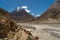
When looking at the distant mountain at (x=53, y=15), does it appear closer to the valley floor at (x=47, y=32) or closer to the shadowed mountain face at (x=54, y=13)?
the shadowed mountain face at (x=54, y=13)

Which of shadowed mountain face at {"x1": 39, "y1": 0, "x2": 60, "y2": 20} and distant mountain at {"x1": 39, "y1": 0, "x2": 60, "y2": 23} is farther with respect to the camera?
shadowed mountain face at {"x1": 39, "y1": 0, "x2": 60, "y2": 20}

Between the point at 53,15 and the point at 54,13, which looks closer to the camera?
the point at 53,15

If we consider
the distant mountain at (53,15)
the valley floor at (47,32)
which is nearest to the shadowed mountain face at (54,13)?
the distant mountain at (53,15)

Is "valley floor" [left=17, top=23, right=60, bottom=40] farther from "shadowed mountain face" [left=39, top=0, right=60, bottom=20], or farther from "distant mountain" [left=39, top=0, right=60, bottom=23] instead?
"shadowed mountain face" [left=39, top=0, right=60, bottom=20]

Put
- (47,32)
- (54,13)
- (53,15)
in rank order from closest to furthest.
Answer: (47,32) < (53,15) < (54,13)

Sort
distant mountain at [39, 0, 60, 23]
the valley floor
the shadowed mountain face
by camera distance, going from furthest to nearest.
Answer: the shadowed mountain face < distant mountain at [39, 0, 60, 23] < the valley floor

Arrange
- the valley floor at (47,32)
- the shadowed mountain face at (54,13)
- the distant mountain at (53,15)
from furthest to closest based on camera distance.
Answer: the shadowed mountain face at (54,13) < the distant mountain at (53,15) < the valley floor at (47,32)

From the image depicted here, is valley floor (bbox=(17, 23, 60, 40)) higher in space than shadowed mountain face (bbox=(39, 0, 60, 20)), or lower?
lower

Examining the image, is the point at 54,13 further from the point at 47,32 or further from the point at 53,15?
the point at 47,32

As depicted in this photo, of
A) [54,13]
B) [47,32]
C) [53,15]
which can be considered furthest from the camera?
[54,13]

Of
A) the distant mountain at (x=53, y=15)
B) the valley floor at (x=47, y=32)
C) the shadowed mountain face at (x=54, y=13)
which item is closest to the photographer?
the valley floor at (x=47, y=32)

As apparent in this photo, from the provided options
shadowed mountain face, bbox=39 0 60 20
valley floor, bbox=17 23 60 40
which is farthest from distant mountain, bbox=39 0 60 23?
valley floor, bbox=17 23 60 40

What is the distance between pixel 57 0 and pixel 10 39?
165 m

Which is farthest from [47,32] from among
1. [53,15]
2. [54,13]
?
[54,13]
